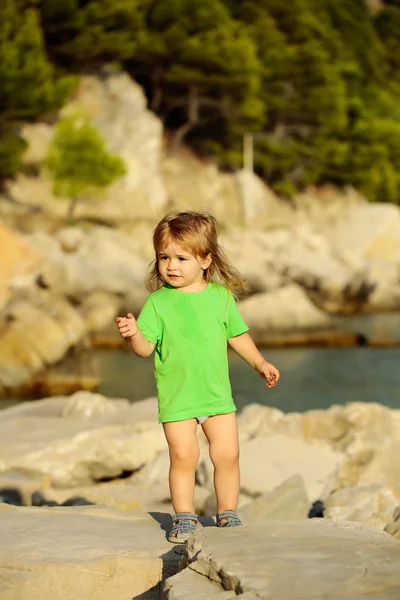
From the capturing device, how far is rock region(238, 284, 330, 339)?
68.7 feet

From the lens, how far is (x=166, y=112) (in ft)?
121

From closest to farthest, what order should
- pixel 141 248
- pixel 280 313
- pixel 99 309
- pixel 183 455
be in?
1. pixel 183 455
2. pixel 99 309
3. pixel 280 313
4. pixel 141 248

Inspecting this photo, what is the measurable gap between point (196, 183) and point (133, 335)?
106ft

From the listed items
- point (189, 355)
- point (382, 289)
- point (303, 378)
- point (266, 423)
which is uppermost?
point (189, 355)

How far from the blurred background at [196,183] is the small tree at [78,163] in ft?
0.21

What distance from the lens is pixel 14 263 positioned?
675 inches

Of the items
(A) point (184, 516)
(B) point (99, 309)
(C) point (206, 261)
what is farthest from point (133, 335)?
(B) point (99, 309)

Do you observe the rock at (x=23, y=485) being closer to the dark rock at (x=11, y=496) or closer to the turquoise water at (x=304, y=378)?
the dark rock at (x=11, y=496)

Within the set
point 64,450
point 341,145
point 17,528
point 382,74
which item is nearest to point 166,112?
point 341,145

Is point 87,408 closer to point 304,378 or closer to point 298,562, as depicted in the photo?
point 298,562

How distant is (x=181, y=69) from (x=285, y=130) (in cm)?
801

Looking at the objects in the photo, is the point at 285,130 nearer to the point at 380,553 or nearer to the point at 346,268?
the point at 346,268

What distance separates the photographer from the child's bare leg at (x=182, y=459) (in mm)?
3438

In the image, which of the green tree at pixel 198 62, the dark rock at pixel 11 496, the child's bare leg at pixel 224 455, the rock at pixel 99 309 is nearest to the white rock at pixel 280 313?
the rock at pixel 99 309
